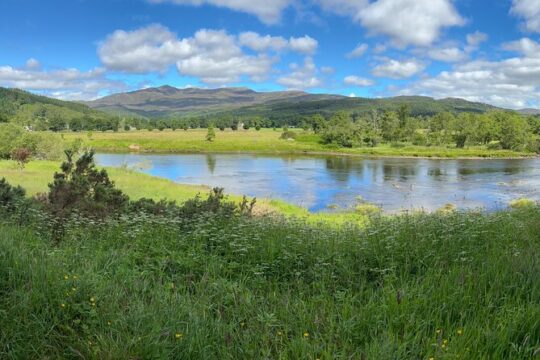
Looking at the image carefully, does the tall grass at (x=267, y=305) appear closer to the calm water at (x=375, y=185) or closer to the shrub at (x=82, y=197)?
the shrub at (x=82, y=197)

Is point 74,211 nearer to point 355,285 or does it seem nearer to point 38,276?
point 38,276

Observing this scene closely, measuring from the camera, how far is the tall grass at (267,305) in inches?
147

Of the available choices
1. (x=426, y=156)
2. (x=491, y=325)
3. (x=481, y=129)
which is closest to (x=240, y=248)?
(x=491, y=325)

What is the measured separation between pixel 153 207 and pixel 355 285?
24.0 feet

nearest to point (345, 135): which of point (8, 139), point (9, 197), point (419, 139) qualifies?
point (419, 139)

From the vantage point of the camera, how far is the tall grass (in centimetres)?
372

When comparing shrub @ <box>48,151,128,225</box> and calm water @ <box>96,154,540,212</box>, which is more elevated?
shrub @ <box>48,151,128,225</box>

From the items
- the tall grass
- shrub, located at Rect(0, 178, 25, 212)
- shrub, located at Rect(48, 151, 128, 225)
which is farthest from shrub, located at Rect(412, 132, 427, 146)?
the tall grass

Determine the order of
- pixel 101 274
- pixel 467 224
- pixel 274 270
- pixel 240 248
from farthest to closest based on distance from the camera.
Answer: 1. pixel 467 224
2. pixel 240 248
3. pixel 274 270
4. pixel 101 274

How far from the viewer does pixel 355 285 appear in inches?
226

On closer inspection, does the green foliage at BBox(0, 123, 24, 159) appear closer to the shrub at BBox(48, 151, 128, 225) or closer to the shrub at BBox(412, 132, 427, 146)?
the shrub at BBox(48, 151, 128, 225)

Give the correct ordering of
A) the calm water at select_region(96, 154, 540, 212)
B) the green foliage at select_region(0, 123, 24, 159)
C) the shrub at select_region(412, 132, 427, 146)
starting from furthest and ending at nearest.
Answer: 1. the shrub at select_region(412, 132, 427, 146)
2. the green foliage at select_region(0, 123, 24, 159)
3. the calm water at select_region(96, 154, 540, 212)

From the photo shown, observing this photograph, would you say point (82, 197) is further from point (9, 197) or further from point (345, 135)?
point (345, 135)

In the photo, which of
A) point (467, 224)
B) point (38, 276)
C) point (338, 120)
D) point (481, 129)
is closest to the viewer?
point (38, 276)
